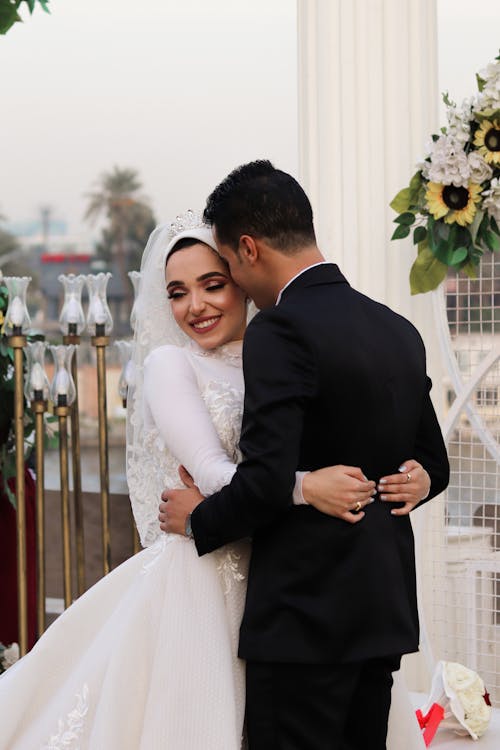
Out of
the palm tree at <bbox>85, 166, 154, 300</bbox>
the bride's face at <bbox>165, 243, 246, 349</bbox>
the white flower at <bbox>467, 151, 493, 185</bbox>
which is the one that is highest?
the palm tree at <bbox>85, 166, 154, 300</bbox>

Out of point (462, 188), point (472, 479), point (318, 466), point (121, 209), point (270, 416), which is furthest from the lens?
point (121, 209)

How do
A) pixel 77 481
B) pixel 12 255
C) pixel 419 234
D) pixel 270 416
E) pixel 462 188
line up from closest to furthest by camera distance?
pixel 270 416, pixel 462 188, pixel 419 234, pixel 77 481, pixel 12 255

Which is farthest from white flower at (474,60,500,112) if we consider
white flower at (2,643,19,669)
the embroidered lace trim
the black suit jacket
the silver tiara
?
white flower at (2,643,19,669)

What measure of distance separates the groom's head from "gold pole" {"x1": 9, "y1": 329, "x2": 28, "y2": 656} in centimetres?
131

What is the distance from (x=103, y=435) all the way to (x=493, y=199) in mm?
1141

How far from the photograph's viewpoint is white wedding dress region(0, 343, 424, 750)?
61.7 inches

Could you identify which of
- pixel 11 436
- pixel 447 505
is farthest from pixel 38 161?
pixel 447 505

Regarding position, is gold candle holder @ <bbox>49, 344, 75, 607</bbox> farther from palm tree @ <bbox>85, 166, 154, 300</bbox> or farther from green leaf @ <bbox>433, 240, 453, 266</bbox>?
palm tree @ <bbox>85, 166, 154, 300</bbox>

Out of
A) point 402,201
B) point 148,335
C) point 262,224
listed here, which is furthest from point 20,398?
point 262,224

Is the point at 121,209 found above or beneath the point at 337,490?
above

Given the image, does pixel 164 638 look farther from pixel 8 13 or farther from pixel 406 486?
pixel 8 13

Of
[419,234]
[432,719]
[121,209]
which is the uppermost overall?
[121,209]

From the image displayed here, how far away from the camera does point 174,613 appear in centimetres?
161

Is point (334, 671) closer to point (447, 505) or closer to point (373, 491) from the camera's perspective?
point (373, 491)
